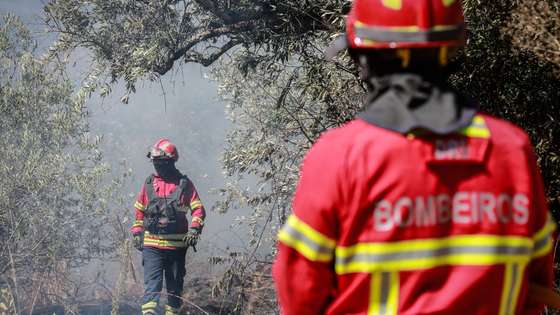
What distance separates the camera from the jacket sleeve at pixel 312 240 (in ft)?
4.33

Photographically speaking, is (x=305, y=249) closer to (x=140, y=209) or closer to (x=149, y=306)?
(x=149, y=306)

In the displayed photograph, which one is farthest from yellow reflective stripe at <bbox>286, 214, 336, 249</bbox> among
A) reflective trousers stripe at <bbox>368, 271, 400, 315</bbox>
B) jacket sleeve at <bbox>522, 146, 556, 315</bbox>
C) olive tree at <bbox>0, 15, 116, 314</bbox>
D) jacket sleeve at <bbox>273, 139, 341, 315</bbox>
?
olive tree at <bbox>0, 15, 116, 314</bbox>

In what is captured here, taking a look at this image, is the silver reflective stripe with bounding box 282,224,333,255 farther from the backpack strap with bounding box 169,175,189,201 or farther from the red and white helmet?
the backpack strap with bounding box 169,175,189,201

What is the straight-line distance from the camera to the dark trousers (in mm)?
7064

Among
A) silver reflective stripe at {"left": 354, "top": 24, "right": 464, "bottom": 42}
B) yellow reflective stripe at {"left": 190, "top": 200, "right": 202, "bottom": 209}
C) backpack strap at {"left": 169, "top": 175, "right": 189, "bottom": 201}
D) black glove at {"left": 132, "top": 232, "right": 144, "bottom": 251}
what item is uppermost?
silver reflective stripe at {"left": 354, "top": 24, "right": 464, "bottom": 42}

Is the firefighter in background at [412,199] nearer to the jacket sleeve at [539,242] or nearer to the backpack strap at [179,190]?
the jacket sleeve at [539,242]

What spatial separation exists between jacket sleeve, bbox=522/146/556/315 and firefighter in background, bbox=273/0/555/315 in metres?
0.02

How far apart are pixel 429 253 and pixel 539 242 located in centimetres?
34

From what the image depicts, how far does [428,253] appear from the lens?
1.33 m

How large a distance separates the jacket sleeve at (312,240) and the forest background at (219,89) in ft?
1.54

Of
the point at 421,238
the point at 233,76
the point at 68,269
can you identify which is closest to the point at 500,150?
the point at 421,238

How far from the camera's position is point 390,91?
1391mm

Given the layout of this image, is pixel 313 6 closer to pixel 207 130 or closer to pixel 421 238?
pixel 421 238

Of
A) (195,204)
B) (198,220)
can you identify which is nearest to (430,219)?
(198,220)
